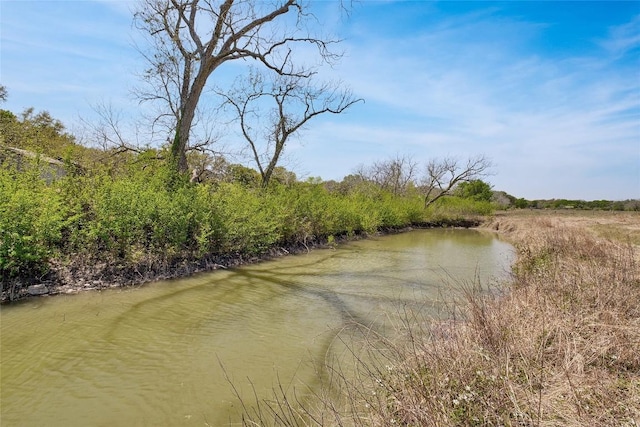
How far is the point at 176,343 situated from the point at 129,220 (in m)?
4.04

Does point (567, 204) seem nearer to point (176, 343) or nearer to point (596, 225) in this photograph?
point (596, 225)

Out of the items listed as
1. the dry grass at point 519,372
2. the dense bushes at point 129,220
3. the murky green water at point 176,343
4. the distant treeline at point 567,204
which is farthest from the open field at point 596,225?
the distant treeline at point 567,204

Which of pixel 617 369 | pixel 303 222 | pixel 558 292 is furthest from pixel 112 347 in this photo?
pixel 303 222

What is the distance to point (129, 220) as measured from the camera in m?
7.61

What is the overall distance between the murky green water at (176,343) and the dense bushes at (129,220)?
93 centimetres

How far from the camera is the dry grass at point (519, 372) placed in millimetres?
2156

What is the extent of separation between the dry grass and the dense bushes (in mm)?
5875

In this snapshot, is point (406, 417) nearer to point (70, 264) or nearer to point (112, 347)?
point (112, 347)

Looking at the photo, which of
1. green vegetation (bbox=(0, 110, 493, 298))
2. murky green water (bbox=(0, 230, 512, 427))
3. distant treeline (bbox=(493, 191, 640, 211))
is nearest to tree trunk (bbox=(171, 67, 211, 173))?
green vegetation (bbox=(0, 110, 493, 298))

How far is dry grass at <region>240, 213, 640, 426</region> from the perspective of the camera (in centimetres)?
216

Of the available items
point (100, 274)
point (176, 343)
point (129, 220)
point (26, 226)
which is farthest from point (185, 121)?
point (176, 343)

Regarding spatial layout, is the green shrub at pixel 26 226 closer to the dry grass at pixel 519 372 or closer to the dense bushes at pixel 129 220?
the dense bushes at pixel 129 220

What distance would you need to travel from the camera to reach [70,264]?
690 cm

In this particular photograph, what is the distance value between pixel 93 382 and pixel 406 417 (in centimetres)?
327
